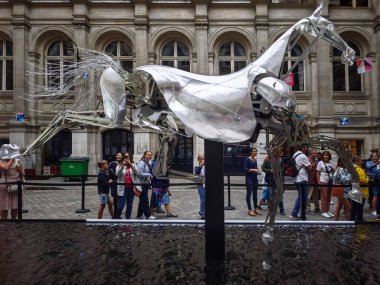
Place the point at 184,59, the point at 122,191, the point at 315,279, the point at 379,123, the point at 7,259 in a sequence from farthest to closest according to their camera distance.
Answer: the point at 184,59 → the point at 379,123 → the point at 122,191 → the point at 7,259 → the point at 315,279

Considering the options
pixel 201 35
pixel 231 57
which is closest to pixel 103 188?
pixel 201 35

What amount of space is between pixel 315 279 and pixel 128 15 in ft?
68.0

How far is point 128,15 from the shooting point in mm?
21328

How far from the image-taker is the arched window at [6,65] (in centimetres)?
2238

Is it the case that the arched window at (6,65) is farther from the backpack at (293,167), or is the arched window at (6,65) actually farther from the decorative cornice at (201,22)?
the backpack at (293,167)

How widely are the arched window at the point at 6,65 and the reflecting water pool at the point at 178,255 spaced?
63.5ft

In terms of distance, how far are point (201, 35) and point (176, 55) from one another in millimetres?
2290

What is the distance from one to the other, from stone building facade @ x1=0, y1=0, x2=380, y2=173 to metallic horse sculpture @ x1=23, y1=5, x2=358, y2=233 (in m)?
16.0

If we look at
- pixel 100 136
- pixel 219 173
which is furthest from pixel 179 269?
pixel 100 136

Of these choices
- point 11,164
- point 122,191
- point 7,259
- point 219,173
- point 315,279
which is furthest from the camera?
point 122,191

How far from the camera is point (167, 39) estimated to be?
73.8ft

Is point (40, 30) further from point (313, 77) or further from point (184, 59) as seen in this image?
point (313, 77)

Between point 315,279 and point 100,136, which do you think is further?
point 100,136

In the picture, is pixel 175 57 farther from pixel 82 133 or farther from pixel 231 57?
pixel 82 133
